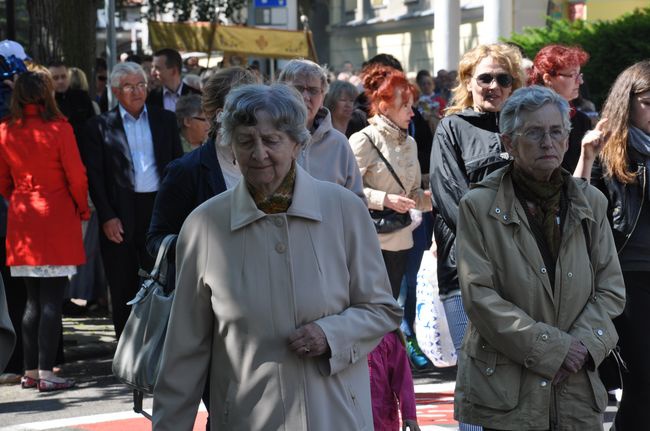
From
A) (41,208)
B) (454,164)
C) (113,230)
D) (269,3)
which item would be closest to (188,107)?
(113,230)

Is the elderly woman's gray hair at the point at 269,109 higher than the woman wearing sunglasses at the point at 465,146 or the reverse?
higher

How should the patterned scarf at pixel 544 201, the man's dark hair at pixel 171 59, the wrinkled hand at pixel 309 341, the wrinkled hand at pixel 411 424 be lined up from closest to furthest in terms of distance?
the wrinkled hand at pixel 309 341 < the patterned scarf at pixel 544 201 < the wrinkled hand at pixel 411 424 < the man's dark hair at pixel 171 59

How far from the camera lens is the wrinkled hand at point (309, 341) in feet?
13.6

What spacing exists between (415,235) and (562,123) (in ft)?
18.2

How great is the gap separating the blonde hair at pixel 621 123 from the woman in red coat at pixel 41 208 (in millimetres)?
4371

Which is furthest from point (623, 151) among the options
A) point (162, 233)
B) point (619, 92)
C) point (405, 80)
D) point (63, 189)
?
point (63, 189)

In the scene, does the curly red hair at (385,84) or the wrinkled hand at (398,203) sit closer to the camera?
the wrinkled hand at (398,203)

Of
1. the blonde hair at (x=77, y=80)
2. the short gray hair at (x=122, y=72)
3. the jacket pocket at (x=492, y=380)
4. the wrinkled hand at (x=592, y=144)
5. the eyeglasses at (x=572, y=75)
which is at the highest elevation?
the eyeglasses at (x=572, y=75)

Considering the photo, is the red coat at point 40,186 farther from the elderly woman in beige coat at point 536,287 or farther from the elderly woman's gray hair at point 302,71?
the elderly woman in beige coat at point 536,287

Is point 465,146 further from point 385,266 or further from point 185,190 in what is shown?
point 185,190

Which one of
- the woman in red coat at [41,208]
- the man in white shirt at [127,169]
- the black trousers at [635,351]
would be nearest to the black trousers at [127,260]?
the man in white shirt at [127,169]

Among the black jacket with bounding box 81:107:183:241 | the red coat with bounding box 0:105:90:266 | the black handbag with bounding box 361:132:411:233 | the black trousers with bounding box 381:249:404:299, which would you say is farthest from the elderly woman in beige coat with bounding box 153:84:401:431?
the black jacket with bounding box 81:107:183:241

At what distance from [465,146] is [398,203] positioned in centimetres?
261

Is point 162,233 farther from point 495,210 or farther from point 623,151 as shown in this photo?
point 623,151
